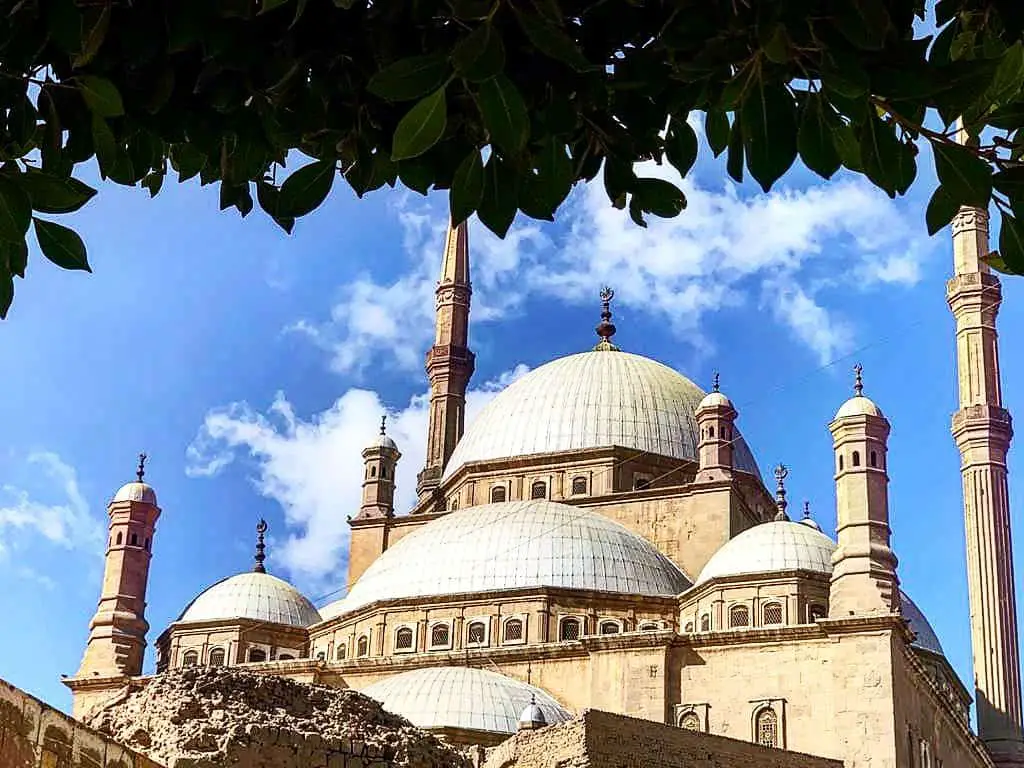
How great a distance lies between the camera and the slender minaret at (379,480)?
27828 mm

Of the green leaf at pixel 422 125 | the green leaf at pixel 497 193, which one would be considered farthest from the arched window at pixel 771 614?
the green leaf at pixel 422 125

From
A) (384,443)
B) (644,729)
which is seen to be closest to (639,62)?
(644,729)

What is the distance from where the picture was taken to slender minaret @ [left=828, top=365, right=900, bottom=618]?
20.3m

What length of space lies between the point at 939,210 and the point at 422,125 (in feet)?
3.60

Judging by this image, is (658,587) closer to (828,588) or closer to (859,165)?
(828,588)

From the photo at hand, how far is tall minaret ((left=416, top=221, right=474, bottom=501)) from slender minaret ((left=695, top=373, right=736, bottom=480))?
6267 mm

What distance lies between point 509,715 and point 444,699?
83 cm

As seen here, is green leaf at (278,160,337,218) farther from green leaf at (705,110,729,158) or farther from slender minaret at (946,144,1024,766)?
slender minaret at (946,144,1024,766)

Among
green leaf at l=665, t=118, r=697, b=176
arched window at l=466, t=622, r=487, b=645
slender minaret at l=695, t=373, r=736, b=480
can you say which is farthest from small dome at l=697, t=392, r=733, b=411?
green leaf at l=665, t=118, r=697, b=176

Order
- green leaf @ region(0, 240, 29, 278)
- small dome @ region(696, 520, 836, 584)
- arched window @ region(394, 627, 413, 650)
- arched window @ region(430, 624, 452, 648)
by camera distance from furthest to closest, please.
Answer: arched window @ region(394, 627, 413, 650)
arched window @ region(430, 624, 452, 648)
small dome @ region(696, 520, 836, 584)
green leaf @ region(0, 240, 29, 278)

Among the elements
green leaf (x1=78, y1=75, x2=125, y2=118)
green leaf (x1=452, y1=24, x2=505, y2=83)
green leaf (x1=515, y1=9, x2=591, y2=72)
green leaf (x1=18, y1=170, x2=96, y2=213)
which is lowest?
green leaf (x1=18, y1=170, x2=96, y2=213)

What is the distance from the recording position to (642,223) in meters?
3.50

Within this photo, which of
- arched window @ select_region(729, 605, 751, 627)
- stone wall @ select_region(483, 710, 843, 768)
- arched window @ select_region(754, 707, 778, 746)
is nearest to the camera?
stone wall @ select_region(483, 710, 843, 768)

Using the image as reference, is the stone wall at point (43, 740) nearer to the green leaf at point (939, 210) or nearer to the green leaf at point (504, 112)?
the green leaf at point (504, 112)
